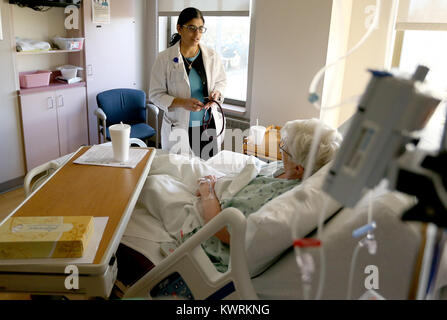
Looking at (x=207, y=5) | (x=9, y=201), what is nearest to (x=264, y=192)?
(x=9, y=201)

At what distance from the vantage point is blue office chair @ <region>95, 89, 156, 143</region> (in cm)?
343

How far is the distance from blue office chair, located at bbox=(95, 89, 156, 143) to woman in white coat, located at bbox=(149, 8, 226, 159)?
0.73m

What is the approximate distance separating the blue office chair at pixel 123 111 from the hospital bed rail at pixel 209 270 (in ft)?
7.81

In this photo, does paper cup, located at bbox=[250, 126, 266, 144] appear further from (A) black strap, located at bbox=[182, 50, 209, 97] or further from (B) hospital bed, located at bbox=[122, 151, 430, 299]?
(B) hospital bed, located at bbox=[122, 151, 430, 299]

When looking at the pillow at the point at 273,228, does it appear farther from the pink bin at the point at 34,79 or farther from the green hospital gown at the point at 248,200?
the pink bin at the point at 34,79

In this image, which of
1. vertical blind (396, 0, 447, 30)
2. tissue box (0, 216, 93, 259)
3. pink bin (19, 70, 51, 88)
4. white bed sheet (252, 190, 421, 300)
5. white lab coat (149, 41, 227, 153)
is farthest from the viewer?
pink bin (19, 70, 51, 88)

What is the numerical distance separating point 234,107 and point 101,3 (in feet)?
5.25

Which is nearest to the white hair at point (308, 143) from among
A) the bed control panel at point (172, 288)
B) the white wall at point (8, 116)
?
the bed control panel at point (172, 288)

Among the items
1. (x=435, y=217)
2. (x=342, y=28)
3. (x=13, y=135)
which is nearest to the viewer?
(x=435, y=217)

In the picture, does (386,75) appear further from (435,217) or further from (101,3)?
(101,3)

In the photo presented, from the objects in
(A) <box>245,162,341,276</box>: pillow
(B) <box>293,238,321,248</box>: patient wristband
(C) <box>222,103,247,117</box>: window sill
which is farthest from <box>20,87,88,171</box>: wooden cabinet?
(B) <box>293,238,321,248</box>: patient wristband

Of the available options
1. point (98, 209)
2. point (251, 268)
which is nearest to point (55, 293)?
point (98, 209)

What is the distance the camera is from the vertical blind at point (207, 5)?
3415mm

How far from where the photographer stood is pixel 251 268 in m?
1.15
